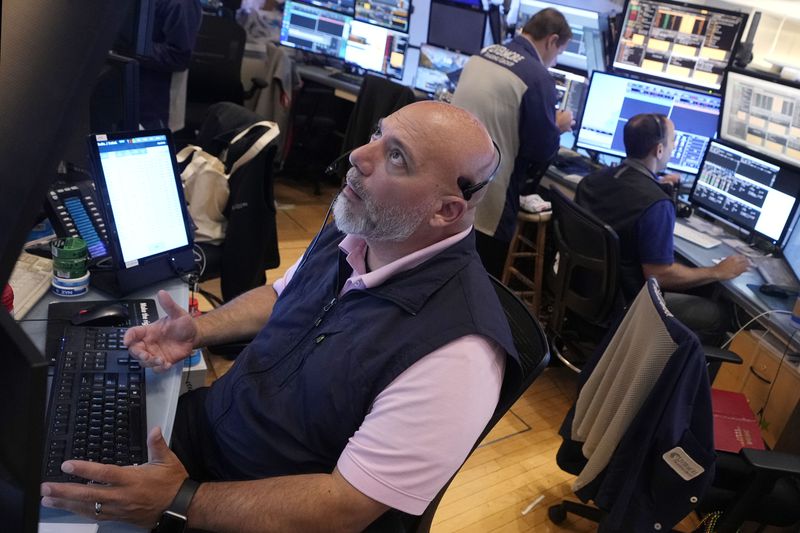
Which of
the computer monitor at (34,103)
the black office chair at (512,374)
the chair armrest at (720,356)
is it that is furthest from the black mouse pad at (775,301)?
the computer monitor at (34,103)

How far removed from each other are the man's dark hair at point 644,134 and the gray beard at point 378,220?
6.08ft

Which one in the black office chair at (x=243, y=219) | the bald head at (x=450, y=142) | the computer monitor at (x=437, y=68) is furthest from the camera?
the computer monitor at (x=437, y=68)

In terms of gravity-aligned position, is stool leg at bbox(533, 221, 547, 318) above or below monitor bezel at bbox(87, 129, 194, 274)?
→ below

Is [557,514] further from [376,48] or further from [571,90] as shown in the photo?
[376,48]

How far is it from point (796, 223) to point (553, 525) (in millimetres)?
1643

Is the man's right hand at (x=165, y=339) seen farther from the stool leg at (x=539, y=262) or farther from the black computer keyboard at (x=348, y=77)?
the black computer keyboard at (x=348, y=77)

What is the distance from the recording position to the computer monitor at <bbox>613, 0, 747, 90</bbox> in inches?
144

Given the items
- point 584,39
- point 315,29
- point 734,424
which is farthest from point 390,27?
point 734,424

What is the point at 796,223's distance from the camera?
2908 mm

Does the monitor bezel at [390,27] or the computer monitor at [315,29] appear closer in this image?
the monitor bezel at [390,27]

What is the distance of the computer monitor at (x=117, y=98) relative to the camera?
6.24 ft

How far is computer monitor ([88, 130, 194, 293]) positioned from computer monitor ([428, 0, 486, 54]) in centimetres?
322

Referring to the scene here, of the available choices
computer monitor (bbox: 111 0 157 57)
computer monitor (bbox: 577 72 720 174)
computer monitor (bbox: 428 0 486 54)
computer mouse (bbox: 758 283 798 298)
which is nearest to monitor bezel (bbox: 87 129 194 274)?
computer monitor (bbox: 111 0 157 57)

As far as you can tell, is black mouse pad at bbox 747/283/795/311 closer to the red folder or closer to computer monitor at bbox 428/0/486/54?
the red folder
